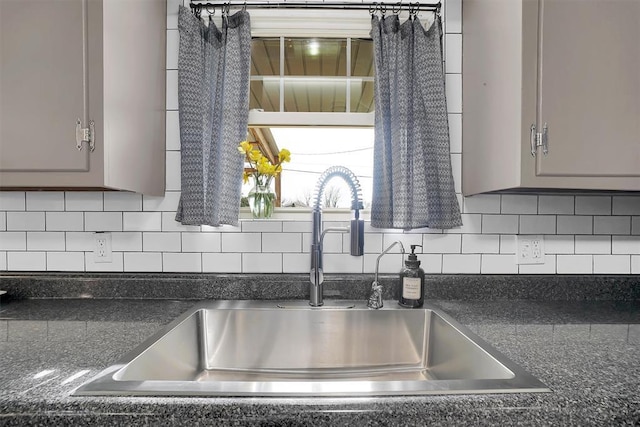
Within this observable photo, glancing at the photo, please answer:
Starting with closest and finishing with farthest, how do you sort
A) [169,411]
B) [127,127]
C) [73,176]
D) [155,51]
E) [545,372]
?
[169,411]
[545,372]
[73,176]
[127,127]
[155,51]

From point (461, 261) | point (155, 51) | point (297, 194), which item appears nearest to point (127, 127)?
point (155, 51)

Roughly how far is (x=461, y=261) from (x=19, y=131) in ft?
4.89

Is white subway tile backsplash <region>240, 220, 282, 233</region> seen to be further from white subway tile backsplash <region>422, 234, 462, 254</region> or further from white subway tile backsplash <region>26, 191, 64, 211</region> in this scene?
white subway tile backsplash <region>26, 191, 64, 211</region>

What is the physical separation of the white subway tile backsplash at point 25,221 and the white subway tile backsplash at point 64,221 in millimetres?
23

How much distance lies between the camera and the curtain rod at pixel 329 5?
1376mm

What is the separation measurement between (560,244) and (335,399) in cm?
120

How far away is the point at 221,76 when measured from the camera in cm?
132

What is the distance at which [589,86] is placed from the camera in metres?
1.04

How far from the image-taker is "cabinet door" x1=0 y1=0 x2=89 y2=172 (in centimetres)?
103

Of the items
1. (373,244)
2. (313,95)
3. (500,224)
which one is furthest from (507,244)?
(313,95)

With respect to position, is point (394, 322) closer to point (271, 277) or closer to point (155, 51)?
point (271, 277)

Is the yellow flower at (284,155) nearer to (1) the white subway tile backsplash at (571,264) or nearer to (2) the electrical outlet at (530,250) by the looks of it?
(2) the electrical outlet at (530,250)

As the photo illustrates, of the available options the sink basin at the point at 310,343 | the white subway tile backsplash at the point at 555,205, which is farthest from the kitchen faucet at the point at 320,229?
the white subway tile backsplash at the point at 555,205

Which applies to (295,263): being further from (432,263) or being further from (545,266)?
(545,266)
